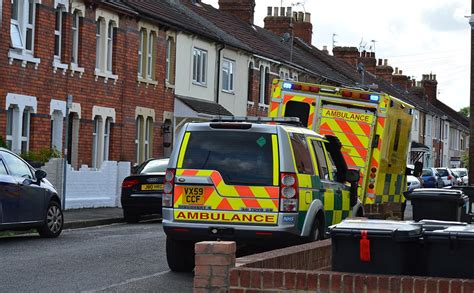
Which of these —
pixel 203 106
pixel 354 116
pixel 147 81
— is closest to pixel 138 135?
pixel 147 81

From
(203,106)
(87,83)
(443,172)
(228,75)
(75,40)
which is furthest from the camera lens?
(443,172)

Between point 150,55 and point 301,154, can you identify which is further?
point 150,55

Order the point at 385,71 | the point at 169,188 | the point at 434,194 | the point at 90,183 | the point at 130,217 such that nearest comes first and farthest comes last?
the point at 434,194 → the point at 169,188 → the point at 130,217 → the point at 90,183 → the point at 385,71

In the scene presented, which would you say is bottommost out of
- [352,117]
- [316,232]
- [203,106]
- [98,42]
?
[316,232]

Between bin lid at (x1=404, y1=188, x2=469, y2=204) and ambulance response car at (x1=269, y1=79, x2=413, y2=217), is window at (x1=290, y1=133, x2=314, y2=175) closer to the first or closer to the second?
bin lid at (x1=404, y1=188, x2=469, y2=204)

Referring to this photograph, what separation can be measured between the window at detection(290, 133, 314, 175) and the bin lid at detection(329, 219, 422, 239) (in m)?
6.15

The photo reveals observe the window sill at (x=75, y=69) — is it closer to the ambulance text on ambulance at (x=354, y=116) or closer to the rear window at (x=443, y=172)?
the ambulance text on ambulance at (x=354, y=116)

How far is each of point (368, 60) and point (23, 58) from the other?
63277mm

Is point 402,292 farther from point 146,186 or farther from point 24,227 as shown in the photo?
point 146,186

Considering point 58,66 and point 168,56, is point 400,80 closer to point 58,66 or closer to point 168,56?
point 168,56

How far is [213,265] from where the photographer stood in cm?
791

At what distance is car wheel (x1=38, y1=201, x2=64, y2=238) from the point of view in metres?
20.8

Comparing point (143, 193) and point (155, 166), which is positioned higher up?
point (155, 166)

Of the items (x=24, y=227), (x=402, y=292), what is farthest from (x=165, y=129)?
(x=402, y=292)
